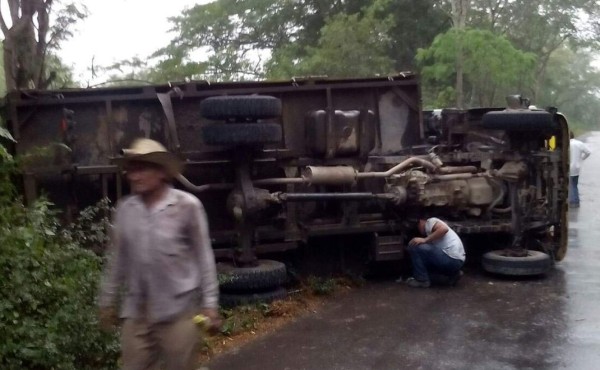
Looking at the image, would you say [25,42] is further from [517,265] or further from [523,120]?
[517,265]

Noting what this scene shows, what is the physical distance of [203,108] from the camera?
8492 mm

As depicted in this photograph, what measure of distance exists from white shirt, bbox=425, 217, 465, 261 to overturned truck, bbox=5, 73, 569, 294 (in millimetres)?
347

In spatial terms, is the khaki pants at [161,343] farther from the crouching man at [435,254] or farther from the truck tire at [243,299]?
the crouching man at [435,254]

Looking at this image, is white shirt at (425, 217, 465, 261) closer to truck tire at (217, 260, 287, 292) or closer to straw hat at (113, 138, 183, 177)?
truck tire at (217, 260, 287, 292)

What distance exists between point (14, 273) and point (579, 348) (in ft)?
15.7

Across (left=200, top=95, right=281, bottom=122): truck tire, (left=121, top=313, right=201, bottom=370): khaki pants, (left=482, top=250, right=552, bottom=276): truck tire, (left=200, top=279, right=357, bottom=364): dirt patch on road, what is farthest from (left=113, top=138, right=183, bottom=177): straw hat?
(left=482, top=250, right=552, bottom=276): truck tire

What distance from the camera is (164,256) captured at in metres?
4.58

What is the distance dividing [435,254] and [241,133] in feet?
9.14

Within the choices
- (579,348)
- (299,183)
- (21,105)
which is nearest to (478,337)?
(579,348)

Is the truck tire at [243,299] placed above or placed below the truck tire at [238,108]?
below

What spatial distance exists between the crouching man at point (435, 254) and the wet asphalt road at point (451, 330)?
0.19 meters

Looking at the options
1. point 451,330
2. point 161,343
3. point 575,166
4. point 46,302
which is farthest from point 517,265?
point 575,166

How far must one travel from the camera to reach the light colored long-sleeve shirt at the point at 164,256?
180 inches

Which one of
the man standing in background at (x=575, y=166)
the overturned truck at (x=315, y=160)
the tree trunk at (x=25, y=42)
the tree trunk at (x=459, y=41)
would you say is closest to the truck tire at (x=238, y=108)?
the overturned truck at (x=315, y=160)
